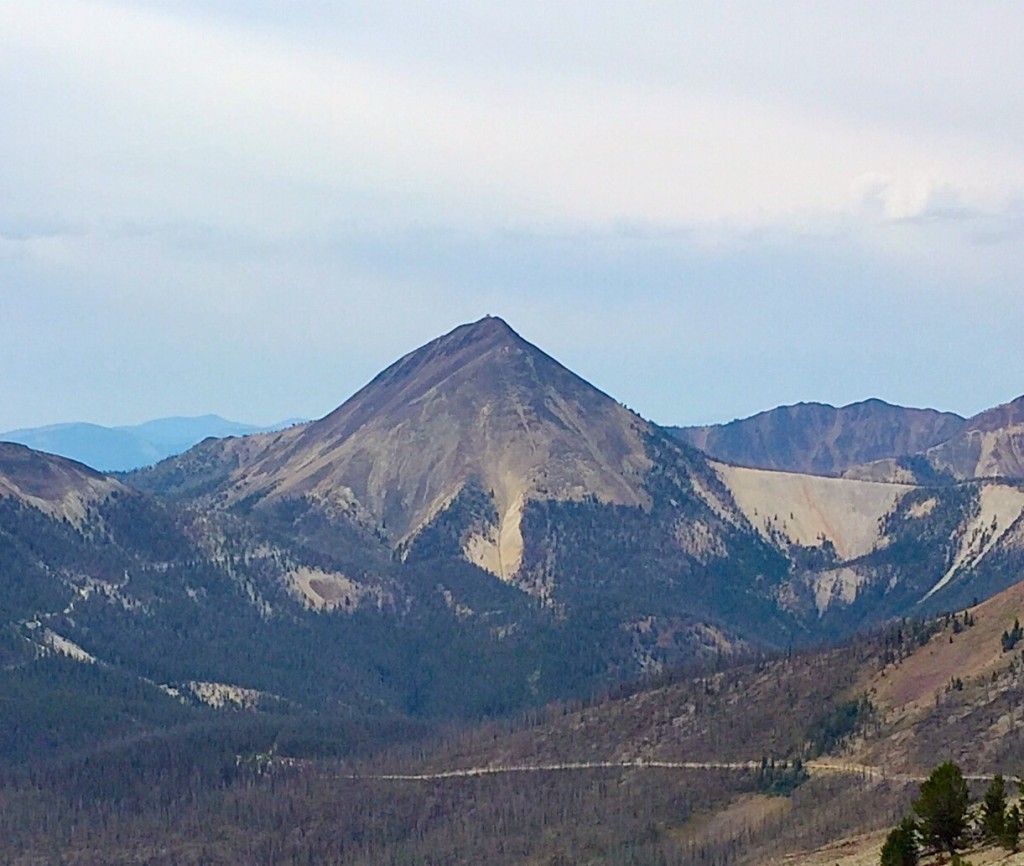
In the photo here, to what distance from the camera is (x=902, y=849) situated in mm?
101750

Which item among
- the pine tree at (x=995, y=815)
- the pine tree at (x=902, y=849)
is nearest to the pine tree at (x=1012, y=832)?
the pine tree at (x=995, y=815)

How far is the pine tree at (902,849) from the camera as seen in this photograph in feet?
333

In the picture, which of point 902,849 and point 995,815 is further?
point 902,849

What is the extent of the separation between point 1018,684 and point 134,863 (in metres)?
117

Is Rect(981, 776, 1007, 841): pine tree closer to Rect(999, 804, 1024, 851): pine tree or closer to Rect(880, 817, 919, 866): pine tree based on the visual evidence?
Rect(999, 804, 1024, 851): pine tree

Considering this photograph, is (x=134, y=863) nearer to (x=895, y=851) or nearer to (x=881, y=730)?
(x=881, y=730)

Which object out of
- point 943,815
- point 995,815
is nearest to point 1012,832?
point 995,815

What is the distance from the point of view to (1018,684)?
7589 inches

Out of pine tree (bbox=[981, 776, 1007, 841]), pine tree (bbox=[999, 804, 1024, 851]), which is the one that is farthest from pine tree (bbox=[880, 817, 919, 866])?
pine tree (bbox=[999, 804, 1024, 851])

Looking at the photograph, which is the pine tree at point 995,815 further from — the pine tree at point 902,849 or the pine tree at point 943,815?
the pine tree at point 902,849

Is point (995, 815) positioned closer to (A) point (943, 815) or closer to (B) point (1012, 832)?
(B) point (1012, 832)

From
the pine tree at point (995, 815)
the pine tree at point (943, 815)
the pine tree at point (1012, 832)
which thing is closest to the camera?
the pine tree at point (1012, 832)

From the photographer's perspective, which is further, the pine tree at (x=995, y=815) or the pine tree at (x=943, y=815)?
the pine tree at (x=943, y=815)

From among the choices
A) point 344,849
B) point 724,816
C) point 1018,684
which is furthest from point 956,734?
point 344,849
